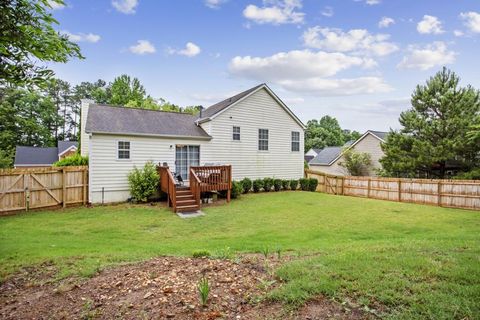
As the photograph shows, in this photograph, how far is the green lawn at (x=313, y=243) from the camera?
10.2ft

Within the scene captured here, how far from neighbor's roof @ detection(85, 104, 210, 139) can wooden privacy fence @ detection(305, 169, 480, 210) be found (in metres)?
9.58

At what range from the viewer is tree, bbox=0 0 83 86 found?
244cm

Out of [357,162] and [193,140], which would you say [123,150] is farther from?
[357,162]

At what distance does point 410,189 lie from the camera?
15.0 m

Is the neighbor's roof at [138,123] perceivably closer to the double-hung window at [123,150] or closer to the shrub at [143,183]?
the double-hung window at [123,150]

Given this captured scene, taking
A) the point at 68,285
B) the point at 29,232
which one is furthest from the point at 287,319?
the point at 29,232

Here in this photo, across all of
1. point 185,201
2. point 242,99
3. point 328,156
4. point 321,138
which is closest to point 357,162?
point 328,156

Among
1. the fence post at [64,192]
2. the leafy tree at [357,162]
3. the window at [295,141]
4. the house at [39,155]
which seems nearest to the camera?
the fence post at [64,192]

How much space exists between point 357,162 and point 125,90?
3225 centimetres

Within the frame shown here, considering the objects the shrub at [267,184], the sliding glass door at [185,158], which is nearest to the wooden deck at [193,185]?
the sliding glass door at [185,158]

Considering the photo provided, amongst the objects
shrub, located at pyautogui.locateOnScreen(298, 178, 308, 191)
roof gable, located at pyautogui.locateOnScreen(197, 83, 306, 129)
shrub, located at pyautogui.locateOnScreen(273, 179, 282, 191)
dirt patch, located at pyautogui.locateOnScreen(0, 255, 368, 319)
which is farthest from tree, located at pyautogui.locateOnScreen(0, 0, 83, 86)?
shrub, located at pyautogui.locateOnScreen(298, 178, 308, 191)

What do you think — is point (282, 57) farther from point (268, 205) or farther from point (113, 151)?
point (113, 151)

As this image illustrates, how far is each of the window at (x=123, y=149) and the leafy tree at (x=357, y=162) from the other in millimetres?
21015

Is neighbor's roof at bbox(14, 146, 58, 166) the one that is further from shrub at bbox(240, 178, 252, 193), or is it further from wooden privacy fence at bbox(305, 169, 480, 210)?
wooden privacy fence at bbox(305, 169, 480, 210)
